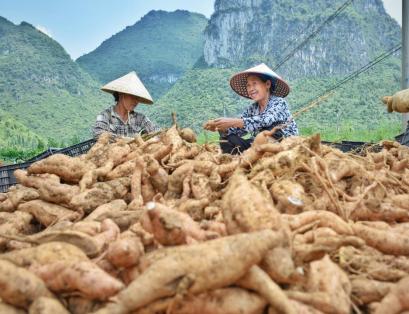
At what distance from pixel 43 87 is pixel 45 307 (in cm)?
7473

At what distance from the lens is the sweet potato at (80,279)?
6.23 ft

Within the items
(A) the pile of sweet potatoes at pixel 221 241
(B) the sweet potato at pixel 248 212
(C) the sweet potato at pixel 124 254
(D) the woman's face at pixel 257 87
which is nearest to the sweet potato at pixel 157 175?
(A) the pile of sweet potatoes at pixel 221 241

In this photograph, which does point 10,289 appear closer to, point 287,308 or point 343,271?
point 287,308

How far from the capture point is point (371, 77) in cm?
5584

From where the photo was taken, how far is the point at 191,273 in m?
1.76

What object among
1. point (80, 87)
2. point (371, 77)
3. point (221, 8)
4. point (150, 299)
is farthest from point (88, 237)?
point (221, 8)

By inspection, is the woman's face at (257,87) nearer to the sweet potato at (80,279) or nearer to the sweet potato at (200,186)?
the sweet potato at (200,186)

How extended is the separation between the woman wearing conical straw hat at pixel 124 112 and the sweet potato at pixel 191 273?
4958 millimetres

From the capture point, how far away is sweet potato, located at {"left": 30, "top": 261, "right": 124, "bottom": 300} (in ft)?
6.23

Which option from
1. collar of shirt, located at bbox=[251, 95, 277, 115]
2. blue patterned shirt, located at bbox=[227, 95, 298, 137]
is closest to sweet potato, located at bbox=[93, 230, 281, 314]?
blue patterned shirt, located at bbox=[227, 95, 298, 137]

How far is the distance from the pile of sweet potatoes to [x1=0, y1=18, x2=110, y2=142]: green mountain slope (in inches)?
2139

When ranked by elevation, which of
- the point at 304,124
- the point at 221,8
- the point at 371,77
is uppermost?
the point at 221,8

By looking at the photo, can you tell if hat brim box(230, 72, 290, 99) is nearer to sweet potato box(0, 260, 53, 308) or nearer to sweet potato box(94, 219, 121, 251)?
sweet potato box(94, 219, 121, 251)

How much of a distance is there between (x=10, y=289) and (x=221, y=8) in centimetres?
10228
